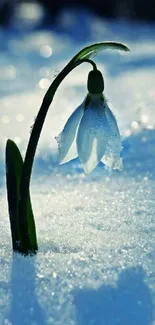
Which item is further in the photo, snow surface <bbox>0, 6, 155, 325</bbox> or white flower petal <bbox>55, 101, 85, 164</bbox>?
white flower petal <bbox>55, 101, 85, 164</bbox>

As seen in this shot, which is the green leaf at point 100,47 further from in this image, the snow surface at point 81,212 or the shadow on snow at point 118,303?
the shadow on snow at point 118,303

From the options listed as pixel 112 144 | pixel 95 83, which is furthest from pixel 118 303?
pixel 95 83

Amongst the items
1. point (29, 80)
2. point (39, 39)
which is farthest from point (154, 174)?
point (39, 39)

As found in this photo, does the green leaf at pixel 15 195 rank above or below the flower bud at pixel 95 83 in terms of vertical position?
below

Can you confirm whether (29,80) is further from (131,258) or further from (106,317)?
(106,317)

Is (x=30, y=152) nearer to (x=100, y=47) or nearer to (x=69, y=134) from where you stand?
(x=69, y=134)

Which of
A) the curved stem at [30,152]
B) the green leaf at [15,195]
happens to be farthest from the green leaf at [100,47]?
the green leaf at [15,195]

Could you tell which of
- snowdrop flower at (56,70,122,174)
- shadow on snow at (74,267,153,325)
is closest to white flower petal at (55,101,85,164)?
snowdrop flower at (56,70,122,174)

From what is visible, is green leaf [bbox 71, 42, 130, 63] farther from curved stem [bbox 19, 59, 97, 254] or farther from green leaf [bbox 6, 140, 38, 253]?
green leaf [bbox 6, 140, 38, 253]
